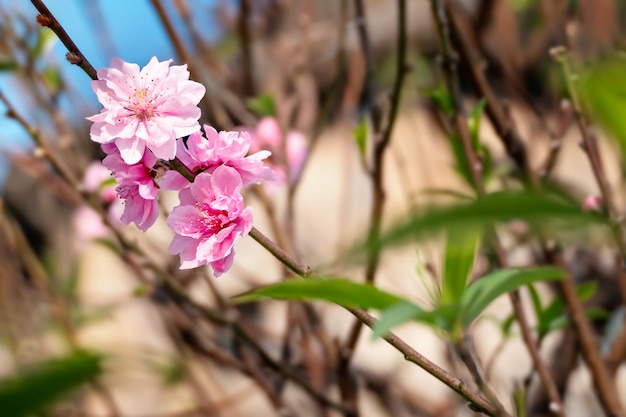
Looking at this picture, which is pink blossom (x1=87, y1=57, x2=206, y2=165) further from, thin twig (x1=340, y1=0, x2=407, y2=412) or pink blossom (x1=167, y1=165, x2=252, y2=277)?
thin twig (x1=340, y1=0, x2=407, y2=412)

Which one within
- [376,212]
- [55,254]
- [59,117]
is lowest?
[55,254]

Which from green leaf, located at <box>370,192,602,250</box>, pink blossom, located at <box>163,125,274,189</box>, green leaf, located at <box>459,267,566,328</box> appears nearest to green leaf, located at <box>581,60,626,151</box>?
green leaf, located at <box>370,192,602,250</box>

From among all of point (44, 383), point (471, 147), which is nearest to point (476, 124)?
point (471, 147)

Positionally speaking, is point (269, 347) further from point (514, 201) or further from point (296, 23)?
point (514, 201)

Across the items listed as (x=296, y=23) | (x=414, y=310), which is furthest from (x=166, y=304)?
(x=296, y=23)

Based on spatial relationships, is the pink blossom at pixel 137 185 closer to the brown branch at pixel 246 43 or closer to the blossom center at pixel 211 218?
the blossom center at pixel 211 218

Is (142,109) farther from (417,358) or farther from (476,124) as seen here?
(476,124)

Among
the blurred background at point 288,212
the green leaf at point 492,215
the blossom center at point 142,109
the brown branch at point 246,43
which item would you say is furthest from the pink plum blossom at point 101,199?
the green leaf at point 492,215

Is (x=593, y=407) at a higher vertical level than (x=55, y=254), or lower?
lower
